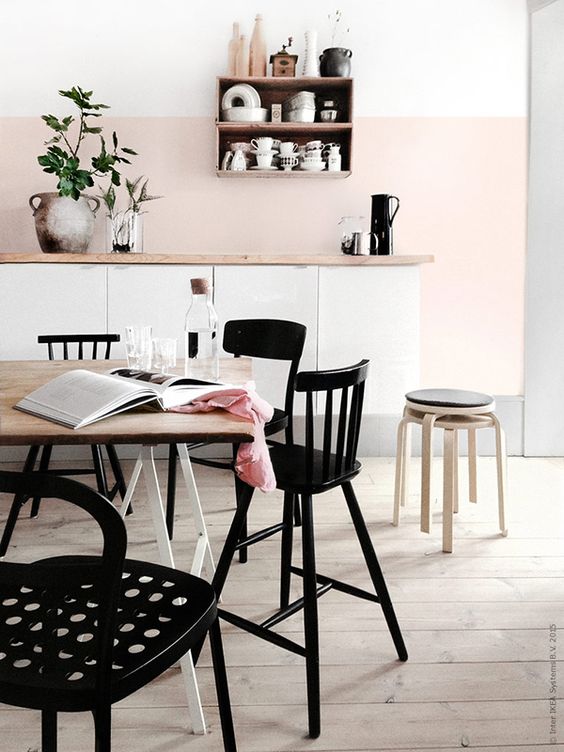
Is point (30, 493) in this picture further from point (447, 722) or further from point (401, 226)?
point (401, 226)

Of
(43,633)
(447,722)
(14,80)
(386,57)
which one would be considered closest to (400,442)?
(447,722)

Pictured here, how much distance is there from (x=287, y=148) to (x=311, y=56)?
1.75 ft

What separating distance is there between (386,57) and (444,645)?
3531 mm

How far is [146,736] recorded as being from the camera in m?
1.76

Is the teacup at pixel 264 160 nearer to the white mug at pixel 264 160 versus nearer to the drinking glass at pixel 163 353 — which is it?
the white mug at pixel 264 160

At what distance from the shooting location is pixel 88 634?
131 centimetres

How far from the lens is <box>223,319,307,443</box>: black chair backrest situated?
276cm

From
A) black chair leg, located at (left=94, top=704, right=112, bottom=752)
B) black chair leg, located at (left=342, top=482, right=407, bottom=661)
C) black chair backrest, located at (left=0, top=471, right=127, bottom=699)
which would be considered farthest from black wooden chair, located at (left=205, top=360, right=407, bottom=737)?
black chair leg, located at (left=94, top=704, right=112, bottom=752)

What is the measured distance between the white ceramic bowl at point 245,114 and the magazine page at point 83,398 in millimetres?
2849

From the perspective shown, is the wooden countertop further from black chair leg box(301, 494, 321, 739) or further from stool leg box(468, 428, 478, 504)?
black chair leg box(301, 494, 321, 739)

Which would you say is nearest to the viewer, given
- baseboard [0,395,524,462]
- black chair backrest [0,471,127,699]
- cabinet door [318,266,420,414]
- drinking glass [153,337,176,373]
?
Answer: black chair backrest [0,471,127,699]

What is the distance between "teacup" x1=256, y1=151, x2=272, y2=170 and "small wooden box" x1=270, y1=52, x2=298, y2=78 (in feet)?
1.48

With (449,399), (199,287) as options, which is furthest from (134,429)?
(449,399)

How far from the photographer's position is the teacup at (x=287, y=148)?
14.1 ft
